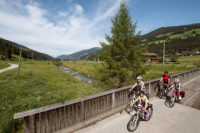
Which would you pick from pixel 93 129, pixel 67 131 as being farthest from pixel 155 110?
pixel 67 131

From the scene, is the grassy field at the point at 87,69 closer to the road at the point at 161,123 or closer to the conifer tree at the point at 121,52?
the conifer tree at the point at 121,52

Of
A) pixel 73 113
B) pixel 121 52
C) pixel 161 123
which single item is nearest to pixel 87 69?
pixel 121 52

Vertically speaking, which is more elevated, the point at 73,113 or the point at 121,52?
the point at 121,52

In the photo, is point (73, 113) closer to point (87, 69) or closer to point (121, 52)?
point (121, 52)

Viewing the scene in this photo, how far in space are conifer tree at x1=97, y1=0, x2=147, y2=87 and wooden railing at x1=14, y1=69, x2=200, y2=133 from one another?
545cm

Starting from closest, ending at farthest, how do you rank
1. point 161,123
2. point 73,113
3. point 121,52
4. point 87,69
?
point 73,113
point 161,123
point 121,52
point 87,69

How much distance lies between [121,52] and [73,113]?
27.9 feet

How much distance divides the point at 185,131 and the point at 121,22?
11.1 m

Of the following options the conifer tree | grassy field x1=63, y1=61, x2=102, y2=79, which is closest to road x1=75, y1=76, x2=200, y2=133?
the conifer tree

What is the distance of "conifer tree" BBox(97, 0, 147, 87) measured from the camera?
1032 cm

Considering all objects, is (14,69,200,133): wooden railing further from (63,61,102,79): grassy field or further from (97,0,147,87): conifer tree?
(63,61,102,79): grassy field

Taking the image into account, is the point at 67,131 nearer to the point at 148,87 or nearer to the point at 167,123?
the point at 167,123

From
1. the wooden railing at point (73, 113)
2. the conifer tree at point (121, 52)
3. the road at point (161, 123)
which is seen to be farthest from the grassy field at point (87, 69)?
the road at point (161, 123)

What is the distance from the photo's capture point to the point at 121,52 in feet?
34.8
